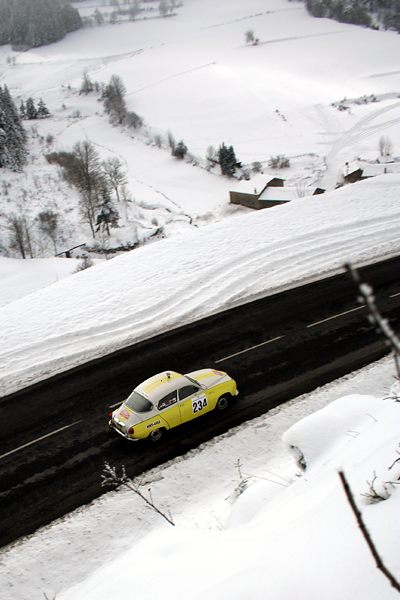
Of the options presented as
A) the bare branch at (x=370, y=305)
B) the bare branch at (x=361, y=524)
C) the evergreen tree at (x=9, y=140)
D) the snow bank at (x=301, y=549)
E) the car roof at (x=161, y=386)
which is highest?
the evergreen tree at (x=9, y=140)

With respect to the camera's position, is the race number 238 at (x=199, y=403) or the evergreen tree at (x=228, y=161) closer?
the race number 238 at (x=199, y=403)

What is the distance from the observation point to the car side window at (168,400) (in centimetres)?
1151

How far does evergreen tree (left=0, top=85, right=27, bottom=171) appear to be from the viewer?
7238 centimetres

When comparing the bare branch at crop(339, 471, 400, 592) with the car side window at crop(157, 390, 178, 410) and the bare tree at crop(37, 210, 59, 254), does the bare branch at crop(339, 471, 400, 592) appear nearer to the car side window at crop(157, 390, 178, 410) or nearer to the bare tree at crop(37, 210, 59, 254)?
the car side window at crop(157, 390, 178, 410)

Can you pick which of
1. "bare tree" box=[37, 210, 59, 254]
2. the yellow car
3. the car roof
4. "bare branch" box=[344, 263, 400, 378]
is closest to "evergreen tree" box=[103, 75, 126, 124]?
"bare tree" box=[37, 210, 59, 254]

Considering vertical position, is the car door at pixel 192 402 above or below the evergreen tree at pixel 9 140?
below

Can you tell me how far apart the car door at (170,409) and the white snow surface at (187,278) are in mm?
5715

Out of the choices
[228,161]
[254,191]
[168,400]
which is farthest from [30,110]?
[168,400]

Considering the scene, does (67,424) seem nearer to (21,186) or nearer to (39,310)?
(39,310)

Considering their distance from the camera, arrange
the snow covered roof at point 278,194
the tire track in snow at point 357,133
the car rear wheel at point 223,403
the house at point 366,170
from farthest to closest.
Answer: the tire track in snow at point 357,133 < the snow covered roof at point 278,194 < the house at point 366,170 < the car rear wheel at point 223,403

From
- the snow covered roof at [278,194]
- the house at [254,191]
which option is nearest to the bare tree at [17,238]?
the house at [254,191]

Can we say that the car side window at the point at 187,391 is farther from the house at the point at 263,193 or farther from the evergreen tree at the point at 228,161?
the evergreen tree at the point at 228,161

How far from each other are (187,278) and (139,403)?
10.4 metres

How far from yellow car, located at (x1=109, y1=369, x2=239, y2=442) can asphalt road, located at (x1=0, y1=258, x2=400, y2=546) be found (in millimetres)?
468
